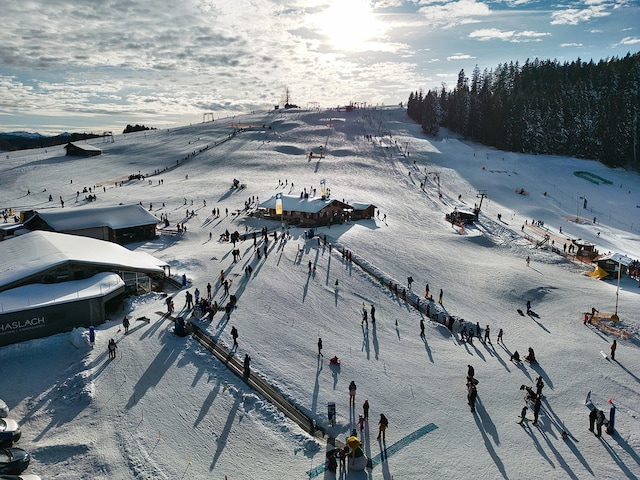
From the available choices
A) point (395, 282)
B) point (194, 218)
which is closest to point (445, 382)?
point (395, 282)

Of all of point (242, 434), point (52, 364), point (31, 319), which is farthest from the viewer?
point (31, 319)

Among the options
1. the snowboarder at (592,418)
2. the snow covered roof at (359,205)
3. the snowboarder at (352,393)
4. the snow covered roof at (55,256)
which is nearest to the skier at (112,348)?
the snow covered roof at (55,256)

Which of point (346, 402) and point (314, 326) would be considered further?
point (314, 326)

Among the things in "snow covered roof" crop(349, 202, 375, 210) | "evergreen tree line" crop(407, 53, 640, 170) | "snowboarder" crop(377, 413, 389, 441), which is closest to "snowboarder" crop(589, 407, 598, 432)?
"snowboarder" crop(377, 413, 389, 441)

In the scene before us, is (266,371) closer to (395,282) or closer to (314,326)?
(314,326)

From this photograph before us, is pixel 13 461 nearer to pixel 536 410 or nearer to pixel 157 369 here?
pixel 157 369

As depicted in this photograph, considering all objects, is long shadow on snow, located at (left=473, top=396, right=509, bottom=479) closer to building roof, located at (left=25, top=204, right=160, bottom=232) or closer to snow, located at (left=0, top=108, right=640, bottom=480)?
snow, located at (left=0, top=108, right=640, bottom=480)
